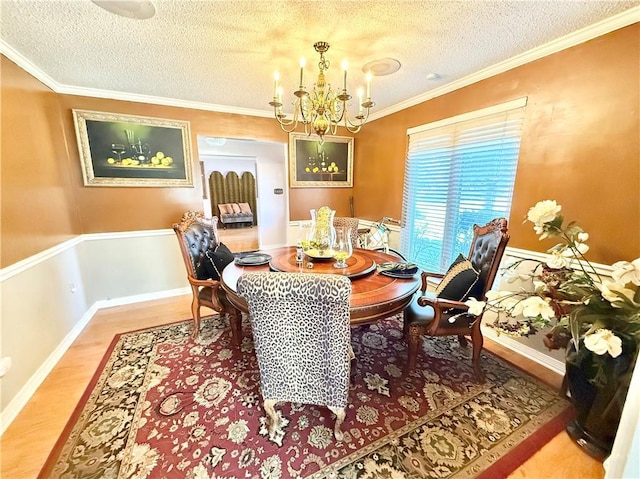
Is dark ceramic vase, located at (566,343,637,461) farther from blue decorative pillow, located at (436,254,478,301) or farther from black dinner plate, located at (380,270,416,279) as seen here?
black dinner plate, located at (380,270,416,279)

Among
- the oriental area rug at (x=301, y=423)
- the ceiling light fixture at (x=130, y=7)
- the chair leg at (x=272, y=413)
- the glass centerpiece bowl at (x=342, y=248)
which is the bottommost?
the oriental area rug at (x=301, y=423)

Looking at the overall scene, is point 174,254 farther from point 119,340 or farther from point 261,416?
point 261,416

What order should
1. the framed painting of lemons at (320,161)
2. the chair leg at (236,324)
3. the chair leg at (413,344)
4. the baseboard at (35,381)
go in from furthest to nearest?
the framed painting of lemons at (320,161)
the chair leg at (236,324)
the chair leg at (413,344)
the baseboard at (35,381)

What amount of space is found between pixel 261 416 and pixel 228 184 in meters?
8.75

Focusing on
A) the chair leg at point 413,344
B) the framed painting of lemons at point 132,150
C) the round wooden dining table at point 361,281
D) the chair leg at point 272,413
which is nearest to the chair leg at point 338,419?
the chair leg at point 272,413

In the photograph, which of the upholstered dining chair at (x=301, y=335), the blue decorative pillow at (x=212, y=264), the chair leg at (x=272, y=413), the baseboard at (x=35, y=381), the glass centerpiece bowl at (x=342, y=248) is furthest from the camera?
the blue decorative pillow at (x=212, y=264)

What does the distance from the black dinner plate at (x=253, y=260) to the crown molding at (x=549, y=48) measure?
2530 millimetres

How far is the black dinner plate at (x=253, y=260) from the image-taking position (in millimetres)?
2064

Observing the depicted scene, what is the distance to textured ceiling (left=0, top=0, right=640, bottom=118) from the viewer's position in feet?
4.92

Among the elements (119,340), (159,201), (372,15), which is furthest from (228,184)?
(372,15)

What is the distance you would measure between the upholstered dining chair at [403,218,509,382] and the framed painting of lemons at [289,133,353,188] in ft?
8.60

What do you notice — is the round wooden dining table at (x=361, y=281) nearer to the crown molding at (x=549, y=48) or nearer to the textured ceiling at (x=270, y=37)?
the textured ceiling at (x=270, y=37)

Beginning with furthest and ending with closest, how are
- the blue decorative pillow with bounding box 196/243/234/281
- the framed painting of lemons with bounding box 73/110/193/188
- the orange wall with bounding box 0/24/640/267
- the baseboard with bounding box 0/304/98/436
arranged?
the framed painting of lemons with bounding box 73/110/193/188, the blue decorative pillow with bounding box 196/243/234/281, the orange wall with bounding box 0/24/640/267, the baseboard with bounding box 0/304/98/436

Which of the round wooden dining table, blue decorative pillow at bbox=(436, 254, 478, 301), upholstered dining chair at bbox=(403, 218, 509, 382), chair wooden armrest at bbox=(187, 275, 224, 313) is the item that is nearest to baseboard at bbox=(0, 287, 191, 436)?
chair wooden armrest at bbox=(187, 275, 224, 313)
